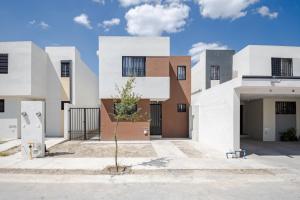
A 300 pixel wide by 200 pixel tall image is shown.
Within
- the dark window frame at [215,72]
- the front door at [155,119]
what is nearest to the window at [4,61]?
the front door at [155,119]

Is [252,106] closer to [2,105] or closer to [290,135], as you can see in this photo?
[290,135]

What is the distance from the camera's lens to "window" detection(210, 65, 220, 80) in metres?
20.7

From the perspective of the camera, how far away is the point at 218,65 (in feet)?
68.5

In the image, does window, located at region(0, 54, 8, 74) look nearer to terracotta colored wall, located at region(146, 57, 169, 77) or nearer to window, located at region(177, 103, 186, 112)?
terracotta colored wall, located at region(146, 57, 169, 77)

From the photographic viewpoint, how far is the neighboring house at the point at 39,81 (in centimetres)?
1587

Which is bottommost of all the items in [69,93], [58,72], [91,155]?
[91,155]

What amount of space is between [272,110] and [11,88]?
20.9m

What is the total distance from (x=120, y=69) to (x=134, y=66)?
1095 millimetres

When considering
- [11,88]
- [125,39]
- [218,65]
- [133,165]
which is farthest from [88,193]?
[218,65]

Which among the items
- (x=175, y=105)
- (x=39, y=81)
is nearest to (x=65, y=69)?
(x=39, y=81)

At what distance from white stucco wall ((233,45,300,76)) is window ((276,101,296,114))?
9.23ft

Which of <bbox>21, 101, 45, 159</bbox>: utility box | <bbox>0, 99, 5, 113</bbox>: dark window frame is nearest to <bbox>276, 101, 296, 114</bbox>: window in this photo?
<bbox>21, 101, 45, 159</bbox>: utility box

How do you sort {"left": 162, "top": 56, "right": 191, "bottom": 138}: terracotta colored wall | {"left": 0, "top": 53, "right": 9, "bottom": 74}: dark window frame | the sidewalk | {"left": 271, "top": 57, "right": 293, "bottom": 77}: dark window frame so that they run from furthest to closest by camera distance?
1. {"left": 271, "top": 57, "right": 293, "bottom": 77}: dark window frame
2. {"left": 162, "top": 56, "right": 191, "bottom": 138}: terracotta colored wall
3. {"left": 0, "top": 53, "right": 9, "bottom": 74}: dark window frame
4. the sidewalk

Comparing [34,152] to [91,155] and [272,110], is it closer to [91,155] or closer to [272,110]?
[91,155]
